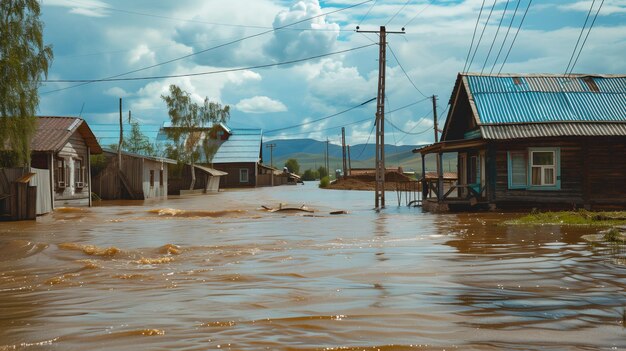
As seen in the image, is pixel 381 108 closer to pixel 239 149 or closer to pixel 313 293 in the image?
pixel 313 293

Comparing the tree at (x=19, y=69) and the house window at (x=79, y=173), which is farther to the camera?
the house window at (x=79, y=173)

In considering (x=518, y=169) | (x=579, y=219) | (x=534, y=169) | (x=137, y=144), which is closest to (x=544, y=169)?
(x=534, y=169)

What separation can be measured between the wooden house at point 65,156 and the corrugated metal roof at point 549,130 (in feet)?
58.2

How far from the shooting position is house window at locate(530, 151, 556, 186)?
27.1 metres

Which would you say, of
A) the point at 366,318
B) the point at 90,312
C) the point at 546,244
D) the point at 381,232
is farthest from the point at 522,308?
the point at 381,232

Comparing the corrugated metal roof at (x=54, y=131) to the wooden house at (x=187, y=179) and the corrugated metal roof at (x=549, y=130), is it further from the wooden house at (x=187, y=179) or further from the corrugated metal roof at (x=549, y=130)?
the wooden house at (x=187, y=179)

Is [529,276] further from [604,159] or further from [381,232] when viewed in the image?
[604,159]

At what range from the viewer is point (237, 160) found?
74.1 meters

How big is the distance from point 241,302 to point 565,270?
17.0 ft

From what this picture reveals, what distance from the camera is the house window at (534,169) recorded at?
88.6 ft

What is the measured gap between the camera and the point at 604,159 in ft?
87.9

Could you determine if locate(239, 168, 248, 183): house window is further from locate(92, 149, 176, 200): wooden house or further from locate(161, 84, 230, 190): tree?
locate(92, 149, 176, 200): wooden house

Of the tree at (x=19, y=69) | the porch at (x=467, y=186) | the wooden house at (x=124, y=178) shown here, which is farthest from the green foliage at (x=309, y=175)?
the tree at (x=19, y=69)

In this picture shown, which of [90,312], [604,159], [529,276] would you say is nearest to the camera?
[90,312]
